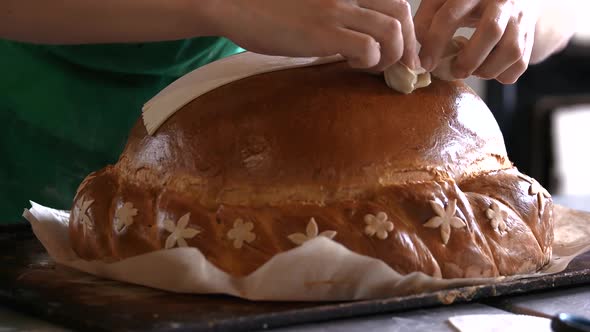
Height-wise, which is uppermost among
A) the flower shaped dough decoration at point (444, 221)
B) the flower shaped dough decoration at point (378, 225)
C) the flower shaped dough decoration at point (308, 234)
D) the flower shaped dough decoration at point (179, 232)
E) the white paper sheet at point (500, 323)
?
the flower shaped dough decoration at point (179, 232)

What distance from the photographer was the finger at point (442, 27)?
4.43ft

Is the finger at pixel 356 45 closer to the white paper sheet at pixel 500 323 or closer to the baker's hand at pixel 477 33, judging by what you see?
the baker's hand at pixel 477 33

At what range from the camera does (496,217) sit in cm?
135

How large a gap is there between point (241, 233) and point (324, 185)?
12 cm

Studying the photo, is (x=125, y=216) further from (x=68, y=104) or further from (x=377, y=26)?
(x=68, y=104)

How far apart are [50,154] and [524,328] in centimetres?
108

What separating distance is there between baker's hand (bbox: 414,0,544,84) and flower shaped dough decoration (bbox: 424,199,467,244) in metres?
0.20

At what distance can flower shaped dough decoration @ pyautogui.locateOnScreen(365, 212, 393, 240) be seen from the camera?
49.9 inches

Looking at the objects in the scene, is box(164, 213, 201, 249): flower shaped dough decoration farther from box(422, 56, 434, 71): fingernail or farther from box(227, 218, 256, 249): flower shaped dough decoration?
box(422, 56, 434, 71): fingernail

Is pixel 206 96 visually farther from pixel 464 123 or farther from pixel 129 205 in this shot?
pixel 464 123

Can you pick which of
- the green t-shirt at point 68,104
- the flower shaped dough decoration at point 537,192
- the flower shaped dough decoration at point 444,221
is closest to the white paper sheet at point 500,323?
the flower shaped dough decoration at point 444,221

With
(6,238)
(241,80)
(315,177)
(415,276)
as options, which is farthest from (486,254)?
(6,238)

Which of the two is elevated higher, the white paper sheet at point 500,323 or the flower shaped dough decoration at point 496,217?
the flower shaped dough decoration at point 496,217

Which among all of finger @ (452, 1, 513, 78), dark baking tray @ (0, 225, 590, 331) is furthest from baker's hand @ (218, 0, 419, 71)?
dark baking tray @ (0, 225, 590, 331)
